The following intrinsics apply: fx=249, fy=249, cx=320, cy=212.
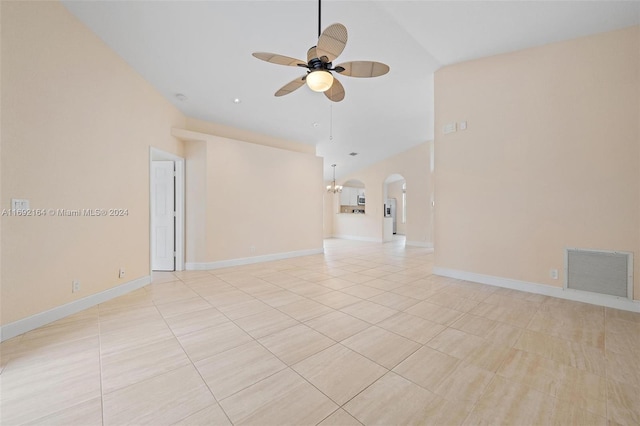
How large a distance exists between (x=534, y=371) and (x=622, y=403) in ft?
1.39

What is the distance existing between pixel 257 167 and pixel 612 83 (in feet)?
19.3

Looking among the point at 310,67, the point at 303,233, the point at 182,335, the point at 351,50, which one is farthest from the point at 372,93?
the point at 182,335

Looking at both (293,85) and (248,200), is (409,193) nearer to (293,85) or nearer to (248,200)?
(248,200)

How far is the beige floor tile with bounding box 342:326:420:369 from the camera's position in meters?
2.04

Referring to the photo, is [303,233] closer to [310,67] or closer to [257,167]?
[257,167]

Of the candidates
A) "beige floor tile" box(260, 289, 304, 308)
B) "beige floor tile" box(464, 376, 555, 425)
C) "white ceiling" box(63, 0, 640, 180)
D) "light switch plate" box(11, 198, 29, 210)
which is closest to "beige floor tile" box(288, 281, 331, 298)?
"beige floor tile" box(260, 289, 304, 308)

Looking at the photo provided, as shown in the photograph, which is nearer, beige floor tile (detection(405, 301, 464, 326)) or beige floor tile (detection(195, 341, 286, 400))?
beige floor tile (detection(195, 341, 286, 400))

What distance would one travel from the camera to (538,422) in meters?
1.42

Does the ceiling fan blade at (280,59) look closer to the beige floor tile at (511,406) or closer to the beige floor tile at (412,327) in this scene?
the beige floor tile at (412,327)

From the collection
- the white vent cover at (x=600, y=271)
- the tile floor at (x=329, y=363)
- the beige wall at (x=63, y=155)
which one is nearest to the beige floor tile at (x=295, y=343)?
the tile floor at (x=329, y=363)

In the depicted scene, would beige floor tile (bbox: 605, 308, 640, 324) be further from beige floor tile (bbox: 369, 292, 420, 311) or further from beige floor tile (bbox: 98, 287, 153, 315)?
beige floor tile (bbox: 98, 287, 153, 315)

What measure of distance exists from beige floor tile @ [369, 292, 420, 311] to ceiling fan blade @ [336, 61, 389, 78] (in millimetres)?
2683

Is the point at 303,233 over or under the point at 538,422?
over

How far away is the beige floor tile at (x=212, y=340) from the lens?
2.15 meters
